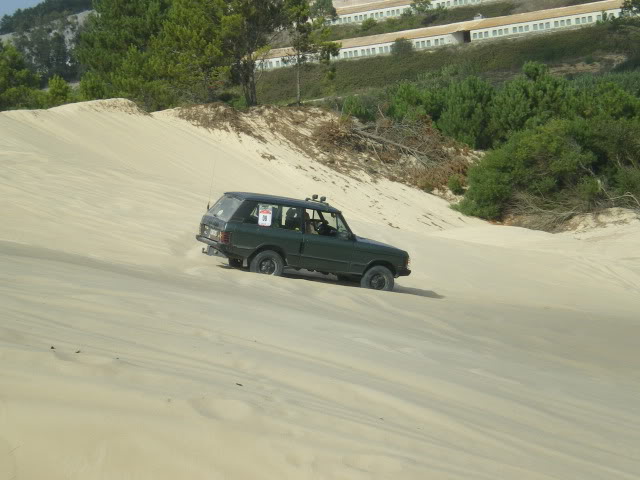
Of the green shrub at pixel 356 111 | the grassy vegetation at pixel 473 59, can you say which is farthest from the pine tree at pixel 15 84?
the grassy vegetation at pixel 473 59

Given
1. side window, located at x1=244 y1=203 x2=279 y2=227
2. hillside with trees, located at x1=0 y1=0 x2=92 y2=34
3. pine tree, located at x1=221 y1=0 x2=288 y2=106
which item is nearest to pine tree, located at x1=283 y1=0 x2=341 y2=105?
pine tree, located at x1=221 y1=0 x2=288 y2=106

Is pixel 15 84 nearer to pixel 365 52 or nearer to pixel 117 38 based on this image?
pixel 117 38

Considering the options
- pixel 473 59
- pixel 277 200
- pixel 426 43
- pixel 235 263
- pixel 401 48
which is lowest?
pixel 235 263

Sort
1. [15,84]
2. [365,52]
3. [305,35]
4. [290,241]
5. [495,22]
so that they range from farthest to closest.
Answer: [365,52], [495,22], [15,84], [305,35], [290,241]

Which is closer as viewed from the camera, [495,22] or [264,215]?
[264,215]

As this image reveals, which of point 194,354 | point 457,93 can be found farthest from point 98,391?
point 457,93

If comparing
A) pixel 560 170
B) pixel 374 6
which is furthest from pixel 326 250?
pixel 374 6

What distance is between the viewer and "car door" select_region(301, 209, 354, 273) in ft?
47.9

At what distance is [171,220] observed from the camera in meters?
18.3

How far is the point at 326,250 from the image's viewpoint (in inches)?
581

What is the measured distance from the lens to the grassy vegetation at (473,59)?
72125 millimetres

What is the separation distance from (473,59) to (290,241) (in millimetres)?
64652

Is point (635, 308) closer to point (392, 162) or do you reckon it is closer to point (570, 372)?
point (570, 372)

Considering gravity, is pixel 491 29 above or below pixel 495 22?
below
